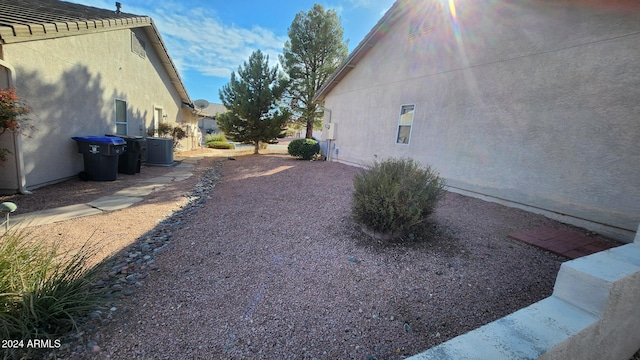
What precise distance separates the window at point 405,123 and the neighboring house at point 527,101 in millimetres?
33

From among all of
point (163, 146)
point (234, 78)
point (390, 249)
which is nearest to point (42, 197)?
point (163, 146)

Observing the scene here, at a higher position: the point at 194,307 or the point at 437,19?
the point at 437,19

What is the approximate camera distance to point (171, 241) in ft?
12.2

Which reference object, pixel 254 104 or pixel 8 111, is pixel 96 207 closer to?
pixel 8 111

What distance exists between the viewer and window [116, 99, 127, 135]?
915 centimetres

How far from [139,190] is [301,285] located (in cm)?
580

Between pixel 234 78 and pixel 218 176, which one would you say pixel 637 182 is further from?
pixel 234 78

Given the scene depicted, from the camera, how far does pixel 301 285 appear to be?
2.67m

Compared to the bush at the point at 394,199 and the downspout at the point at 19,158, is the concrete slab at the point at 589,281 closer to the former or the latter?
the bush at the point at 394,199

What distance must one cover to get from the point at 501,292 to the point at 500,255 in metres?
0.87

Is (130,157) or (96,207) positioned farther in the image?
(130,157)

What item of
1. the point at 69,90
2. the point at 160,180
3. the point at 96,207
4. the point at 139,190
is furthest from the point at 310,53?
the point at 96,207

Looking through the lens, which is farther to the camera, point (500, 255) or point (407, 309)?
point (500, 255)

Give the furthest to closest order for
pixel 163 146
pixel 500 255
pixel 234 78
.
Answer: pixel 234 78
pixel 163 146
pixel 500 255
